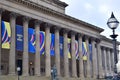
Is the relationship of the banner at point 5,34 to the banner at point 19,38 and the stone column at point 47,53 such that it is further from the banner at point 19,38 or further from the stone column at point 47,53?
the stone column at point 47,53

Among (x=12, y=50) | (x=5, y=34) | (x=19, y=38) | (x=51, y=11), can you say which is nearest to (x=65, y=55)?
(x=51, y=11)

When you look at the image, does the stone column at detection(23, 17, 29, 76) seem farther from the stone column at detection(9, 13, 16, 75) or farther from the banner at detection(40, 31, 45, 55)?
the banner at detection(40, 31, 45, 55)

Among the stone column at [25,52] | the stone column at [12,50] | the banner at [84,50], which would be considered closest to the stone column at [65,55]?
the banner at [84,50]

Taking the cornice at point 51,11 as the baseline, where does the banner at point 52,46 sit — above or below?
below

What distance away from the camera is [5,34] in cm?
4753

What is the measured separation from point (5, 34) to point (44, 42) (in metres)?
10.7

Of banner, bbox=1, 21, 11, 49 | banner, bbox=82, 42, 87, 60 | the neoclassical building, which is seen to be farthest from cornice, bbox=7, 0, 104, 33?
banner, bbox=1, 21, 11, 49

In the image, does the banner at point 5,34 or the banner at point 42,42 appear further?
the banner at point 42,42

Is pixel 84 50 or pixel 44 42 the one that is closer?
pixel 44 42

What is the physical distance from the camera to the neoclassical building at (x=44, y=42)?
1948 inches

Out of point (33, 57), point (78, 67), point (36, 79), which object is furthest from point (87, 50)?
point (36, 79)

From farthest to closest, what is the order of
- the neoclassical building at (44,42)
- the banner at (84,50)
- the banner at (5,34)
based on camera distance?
the banner at (84,50)
the neoclassical building at (44,42)
the banner at (5,34)

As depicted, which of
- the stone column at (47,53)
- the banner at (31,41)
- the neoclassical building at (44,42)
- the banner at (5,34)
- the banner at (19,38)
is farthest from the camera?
the stone column at (47,53)

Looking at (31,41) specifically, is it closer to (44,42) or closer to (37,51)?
(37,51)
